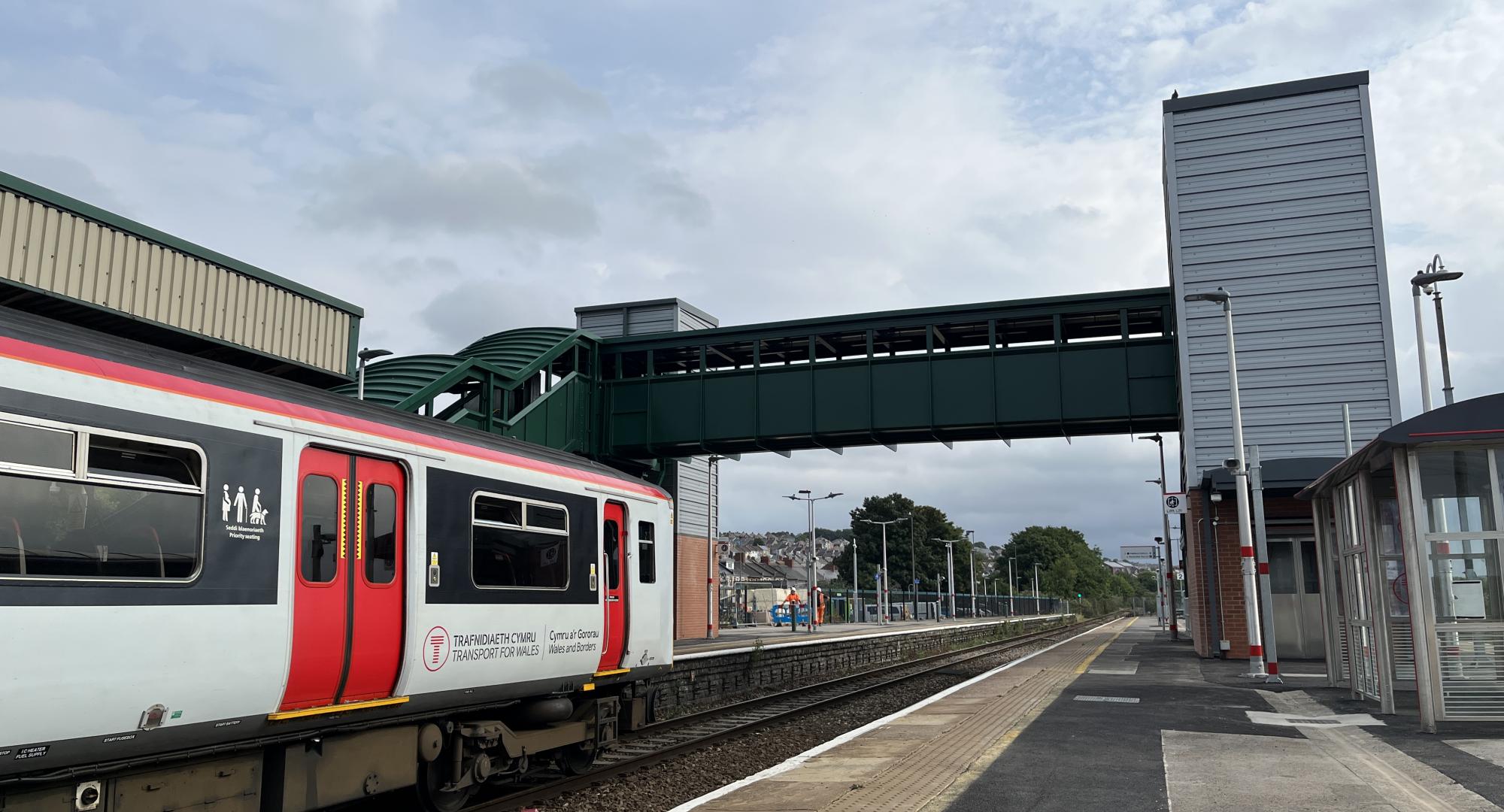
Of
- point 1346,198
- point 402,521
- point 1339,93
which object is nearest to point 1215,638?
point 1346,198

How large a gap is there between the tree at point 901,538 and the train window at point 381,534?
103098mm

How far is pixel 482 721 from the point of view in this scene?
31.7 feet

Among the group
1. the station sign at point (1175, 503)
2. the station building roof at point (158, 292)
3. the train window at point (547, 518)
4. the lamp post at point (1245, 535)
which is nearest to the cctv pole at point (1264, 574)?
the lamp post at point (1245, 535)

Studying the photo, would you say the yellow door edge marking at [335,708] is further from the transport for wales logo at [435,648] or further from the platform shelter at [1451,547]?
the platform shelter at [1451,547]

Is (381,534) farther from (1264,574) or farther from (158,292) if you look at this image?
(1264,574)

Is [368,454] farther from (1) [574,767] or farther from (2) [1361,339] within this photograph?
(2) [1361,339]

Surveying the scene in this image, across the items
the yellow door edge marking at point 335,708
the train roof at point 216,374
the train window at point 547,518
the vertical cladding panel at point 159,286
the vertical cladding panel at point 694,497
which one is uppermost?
the vertical cladding panel at point 159,286

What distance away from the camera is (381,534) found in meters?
8.09

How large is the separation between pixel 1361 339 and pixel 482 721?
2253 centimetres

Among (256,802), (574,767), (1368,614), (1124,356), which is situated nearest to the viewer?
(256,802)

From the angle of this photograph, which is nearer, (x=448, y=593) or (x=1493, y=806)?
(x=1493, y=806)

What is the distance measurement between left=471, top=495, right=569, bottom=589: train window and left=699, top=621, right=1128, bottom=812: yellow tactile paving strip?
2663 millimetres

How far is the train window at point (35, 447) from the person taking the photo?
5531mm

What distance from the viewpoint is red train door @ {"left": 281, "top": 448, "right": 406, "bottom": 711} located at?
23.9ft
